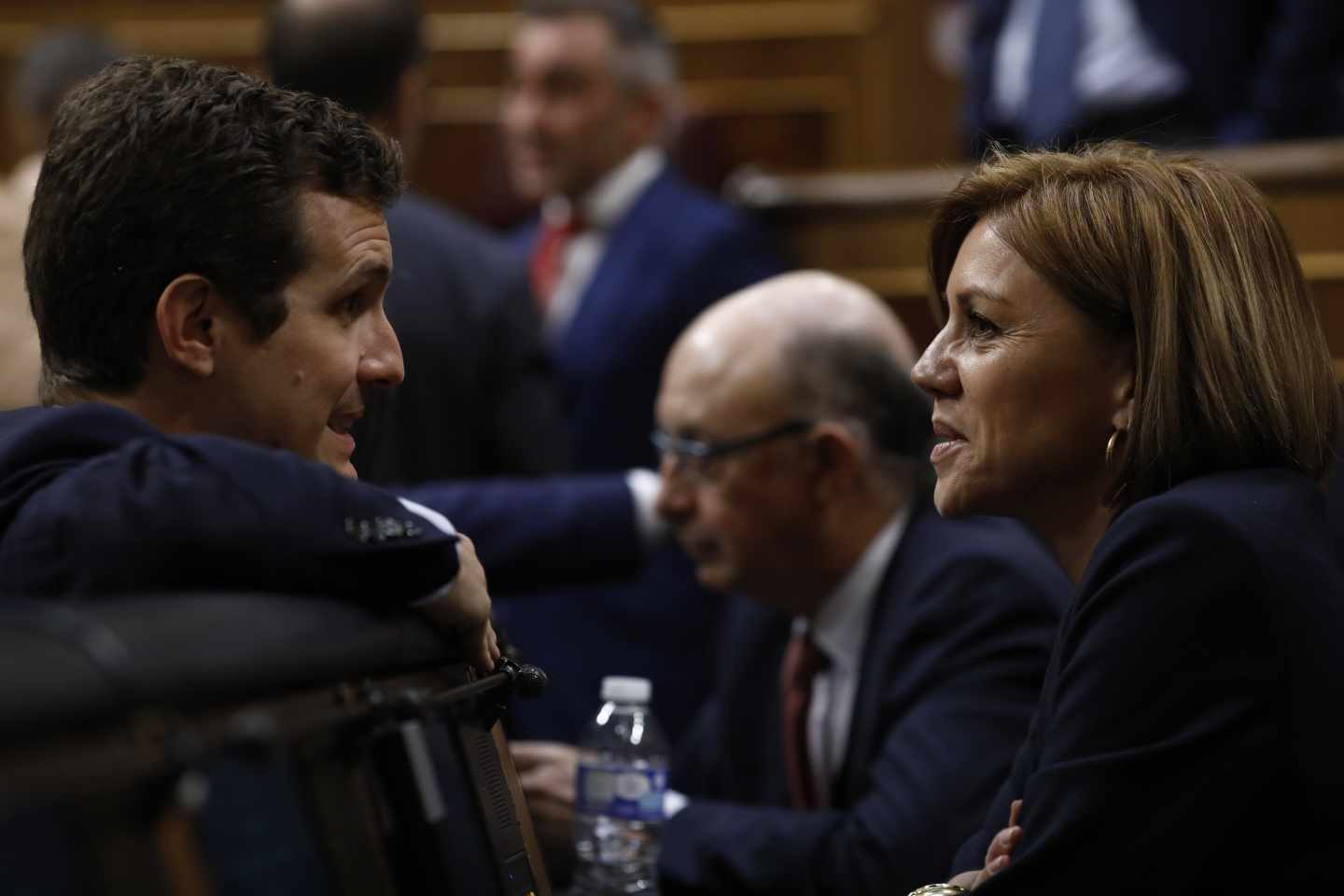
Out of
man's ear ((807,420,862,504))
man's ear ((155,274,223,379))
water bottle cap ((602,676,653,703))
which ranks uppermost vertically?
man's ear ((155,274,223,379))

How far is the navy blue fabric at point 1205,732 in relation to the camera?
1540 millimetres

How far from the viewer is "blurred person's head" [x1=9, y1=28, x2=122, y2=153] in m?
5.02

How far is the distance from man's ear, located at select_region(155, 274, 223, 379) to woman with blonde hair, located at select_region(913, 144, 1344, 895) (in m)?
0.73

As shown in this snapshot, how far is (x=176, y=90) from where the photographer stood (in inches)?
64.1

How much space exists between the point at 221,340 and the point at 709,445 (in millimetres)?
1258

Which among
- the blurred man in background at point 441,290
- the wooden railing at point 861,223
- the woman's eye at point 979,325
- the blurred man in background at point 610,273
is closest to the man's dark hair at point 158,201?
the woman's eye at point 979,325

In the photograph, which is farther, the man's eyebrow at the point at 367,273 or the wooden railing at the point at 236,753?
the man's eyebrow at the point at 367,273

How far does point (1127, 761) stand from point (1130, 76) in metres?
2.88

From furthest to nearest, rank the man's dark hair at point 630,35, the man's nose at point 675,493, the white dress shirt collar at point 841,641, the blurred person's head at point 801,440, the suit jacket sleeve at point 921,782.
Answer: the man's dark hair at point 630,35 < the man's nose at point 675,493 < the blurred person's head at point 801,440 < the white dress shirt collar at point 841,641 < the suit jacket sleeve at point 921,782

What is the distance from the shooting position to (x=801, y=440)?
2.78 m

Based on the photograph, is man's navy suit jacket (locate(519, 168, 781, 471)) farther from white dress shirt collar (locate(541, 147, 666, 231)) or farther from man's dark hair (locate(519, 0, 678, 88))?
man's dark hair (locate(519, 0, 678, 88))

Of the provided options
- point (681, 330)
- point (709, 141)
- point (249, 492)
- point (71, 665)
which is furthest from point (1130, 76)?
point (71, 665)

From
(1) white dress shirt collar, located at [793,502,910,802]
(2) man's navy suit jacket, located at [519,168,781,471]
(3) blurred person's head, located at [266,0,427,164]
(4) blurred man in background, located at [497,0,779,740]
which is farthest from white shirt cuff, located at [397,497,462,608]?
(2) man's navy suit jacket, located at [519,168,781,471]

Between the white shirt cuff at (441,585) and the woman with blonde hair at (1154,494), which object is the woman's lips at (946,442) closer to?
the woman with blonde hair at (1154,494)
